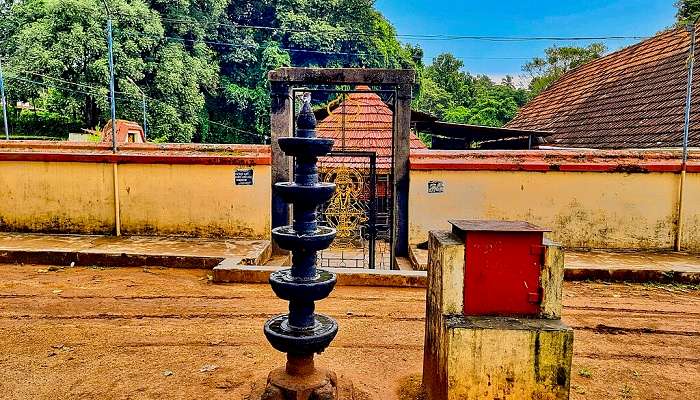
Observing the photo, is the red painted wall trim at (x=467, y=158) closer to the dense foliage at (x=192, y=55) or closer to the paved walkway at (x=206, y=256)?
the paved walkway at (x=206, y=256)

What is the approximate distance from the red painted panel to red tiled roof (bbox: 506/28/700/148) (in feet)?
28.0

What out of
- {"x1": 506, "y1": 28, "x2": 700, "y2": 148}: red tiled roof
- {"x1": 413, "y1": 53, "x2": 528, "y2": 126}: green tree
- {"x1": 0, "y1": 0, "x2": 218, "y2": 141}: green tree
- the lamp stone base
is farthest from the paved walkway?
{"x1": 413, "y1": 53, "x2": 528, "y2": 126}: green tree

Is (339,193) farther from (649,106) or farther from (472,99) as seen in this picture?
(472,99)

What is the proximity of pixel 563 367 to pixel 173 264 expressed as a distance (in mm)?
5805

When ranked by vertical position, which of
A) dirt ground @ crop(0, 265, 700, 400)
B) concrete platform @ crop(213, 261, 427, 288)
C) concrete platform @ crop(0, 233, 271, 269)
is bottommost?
dirt ground @ crop(0, 265, 700, 400)

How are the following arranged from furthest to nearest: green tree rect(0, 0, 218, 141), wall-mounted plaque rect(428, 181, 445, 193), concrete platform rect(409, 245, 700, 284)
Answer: green tree rect(0, 0, 218, 141)
wall-mounted plaque rect(428, 181, 445, 193)
concrete platform rect(409, 245, 700, 284)

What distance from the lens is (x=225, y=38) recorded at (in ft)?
82.9

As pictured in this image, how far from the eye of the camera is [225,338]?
14.5 ft

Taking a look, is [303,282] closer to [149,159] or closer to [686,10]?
[149,159]

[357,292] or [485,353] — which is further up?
[485,353]

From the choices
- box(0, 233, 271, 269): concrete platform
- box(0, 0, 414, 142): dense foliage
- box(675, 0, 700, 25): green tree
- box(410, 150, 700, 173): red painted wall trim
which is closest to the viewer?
box(0, 233, 271, 269): concrete platform

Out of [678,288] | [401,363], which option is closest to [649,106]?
[678,288]

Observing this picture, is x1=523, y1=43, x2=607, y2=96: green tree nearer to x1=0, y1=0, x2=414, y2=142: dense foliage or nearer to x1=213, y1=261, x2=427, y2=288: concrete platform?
x1=0, y1=0, x2=414, y2=142: dense foliage

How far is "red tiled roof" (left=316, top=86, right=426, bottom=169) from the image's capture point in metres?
11.3
